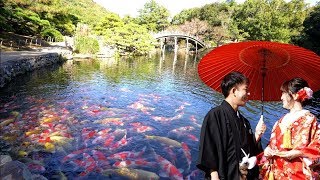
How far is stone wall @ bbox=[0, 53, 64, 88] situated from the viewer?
1452cm

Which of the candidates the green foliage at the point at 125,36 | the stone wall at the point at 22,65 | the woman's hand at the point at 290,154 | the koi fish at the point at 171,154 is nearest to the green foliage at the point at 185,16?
the green foliage at the point at 125,36

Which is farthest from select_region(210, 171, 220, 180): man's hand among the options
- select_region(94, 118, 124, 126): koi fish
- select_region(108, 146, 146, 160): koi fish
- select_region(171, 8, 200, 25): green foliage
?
select_region(171, 8, 200, 25): green foliage

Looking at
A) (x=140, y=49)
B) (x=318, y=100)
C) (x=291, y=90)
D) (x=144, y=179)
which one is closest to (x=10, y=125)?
(x=144, y=179)

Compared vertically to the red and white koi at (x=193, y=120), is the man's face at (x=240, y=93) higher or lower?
higher

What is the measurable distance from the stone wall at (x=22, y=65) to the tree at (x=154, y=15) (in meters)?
31.5

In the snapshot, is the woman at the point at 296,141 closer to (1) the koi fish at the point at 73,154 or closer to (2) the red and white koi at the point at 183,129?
(1) the koi fish at the point at 73,154

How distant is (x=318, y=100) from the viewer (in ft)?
52.0

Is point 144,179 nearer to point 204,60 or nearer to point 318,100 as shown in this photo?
point 204,60

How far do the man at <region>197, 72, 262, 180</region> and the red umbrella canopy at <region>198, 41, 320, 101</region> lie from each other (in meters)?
0.52

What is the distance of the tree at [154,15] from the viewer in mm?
53688

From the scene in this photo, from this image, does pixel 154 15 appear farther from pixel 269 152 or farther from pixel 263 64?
pixel 269 152

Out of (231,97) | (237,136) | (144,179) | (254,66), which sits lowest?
(144,179)

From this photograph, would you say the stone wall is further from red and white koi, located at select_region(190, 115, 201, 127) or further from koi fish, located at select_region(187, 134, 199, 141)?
koi fish, located at select_region(187, 134, 199, 141)

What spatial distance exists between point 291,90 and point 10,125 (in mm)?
8794
